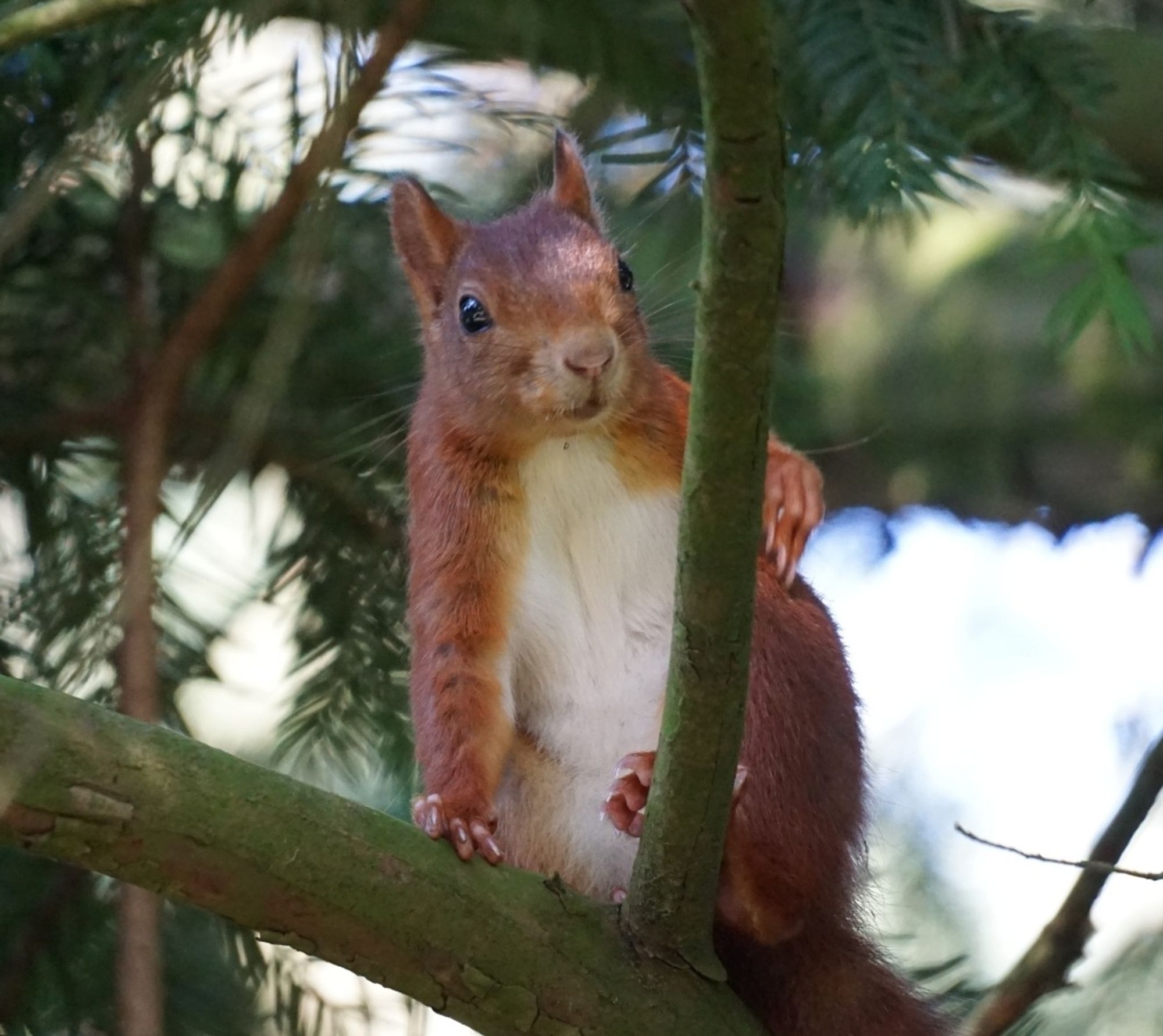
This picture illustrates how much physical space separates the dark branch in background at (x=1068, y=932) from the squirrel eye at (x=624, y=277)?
2.78ft

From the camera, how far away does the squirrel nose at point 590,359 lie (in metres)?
2.07

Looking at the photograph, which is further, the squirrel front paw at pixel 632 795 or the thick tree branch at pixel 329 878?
Answer: the squirrel front paw at pixel 632 795

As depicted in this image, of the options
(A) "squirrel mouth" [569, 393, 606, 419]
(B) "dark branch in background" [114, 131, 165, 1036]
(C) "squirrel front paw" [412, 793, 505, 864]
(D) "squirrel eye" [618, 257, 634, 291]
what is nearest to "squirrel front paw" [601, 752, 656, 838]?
(C) "squirrel front paw" [412, 793, 505, 864]

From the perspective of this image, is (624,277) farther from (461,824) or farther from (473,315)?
(461,824)

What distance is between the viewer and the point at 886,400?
11.1ft

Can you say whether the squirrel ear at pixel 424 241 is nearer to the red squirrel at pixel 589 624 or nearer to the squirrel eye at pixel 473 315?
the red squirrel at pixel 589 624

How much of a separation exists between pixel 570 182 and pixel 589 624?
2.03 ft

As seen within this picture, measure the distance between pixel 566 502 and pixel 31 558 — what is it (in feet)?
2.55

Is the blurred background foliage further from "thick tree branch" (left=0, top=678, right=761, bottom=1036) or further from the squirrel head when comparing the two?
"thick tree branch" (left=0, top=678, right=761, bottom=1036)

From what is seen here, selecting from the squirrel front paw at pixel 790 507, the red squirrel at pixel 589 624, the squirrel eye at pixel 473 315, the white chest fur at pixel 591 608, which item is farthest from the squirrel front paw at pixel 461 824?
the squirrel eye at pixel 473 315

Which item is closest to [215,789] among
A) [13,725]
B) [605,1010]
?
[13,725]

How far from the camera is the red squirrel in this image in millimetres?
2025

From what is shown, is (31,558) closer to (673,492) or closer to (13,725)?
(673,492)

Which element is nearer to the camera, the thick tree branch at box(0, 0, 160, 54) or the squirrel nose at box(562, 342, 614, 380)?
the thick tree branch at box(0, 0, 160, 54)
